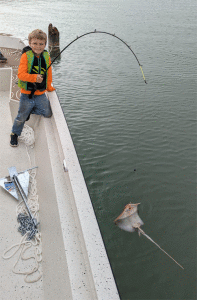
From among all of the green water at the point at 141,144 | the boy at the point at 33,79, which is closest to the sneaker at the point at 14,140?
the boy at the point at 33,79

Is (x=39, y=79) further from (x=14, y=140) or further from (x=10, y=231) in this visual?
(x=10, y=231)

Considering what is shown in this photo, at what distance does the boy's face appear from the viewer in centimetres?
291

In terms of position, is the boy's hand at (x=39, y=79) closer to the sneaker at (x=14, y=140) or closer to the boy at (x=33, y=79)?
the boy at (x=33, y=79)

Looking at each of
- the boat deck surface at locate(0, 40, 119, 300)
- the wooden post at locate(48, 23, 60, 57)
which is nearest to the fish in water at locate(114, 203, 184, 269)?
the boat deck surface at locate(0, 40, 119, 300)

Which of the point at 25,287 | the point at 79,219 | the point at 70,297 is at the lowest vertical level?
the point at 25,287

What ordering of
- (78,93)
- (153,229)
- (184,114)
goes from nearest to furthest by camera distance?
1. (153,229)
2. (184,114)
3. (78,93)

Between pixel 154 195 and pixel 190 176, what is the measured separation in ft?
3.02

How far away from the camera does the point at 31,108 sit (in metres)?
3.38

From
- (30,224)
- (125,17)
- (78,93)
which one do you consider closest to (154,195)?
(30,224)

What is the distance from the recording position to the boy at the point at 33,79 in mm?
2961

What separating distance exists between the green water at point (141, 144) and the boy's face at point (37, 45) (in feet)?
7.50

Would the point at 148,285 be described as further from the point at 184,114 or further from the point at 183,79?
the point at 183,79

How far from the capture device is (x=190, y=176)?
4508 millimetres

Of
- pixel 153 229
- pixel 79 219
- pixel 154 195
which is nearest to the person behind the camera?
pixel 79 219
